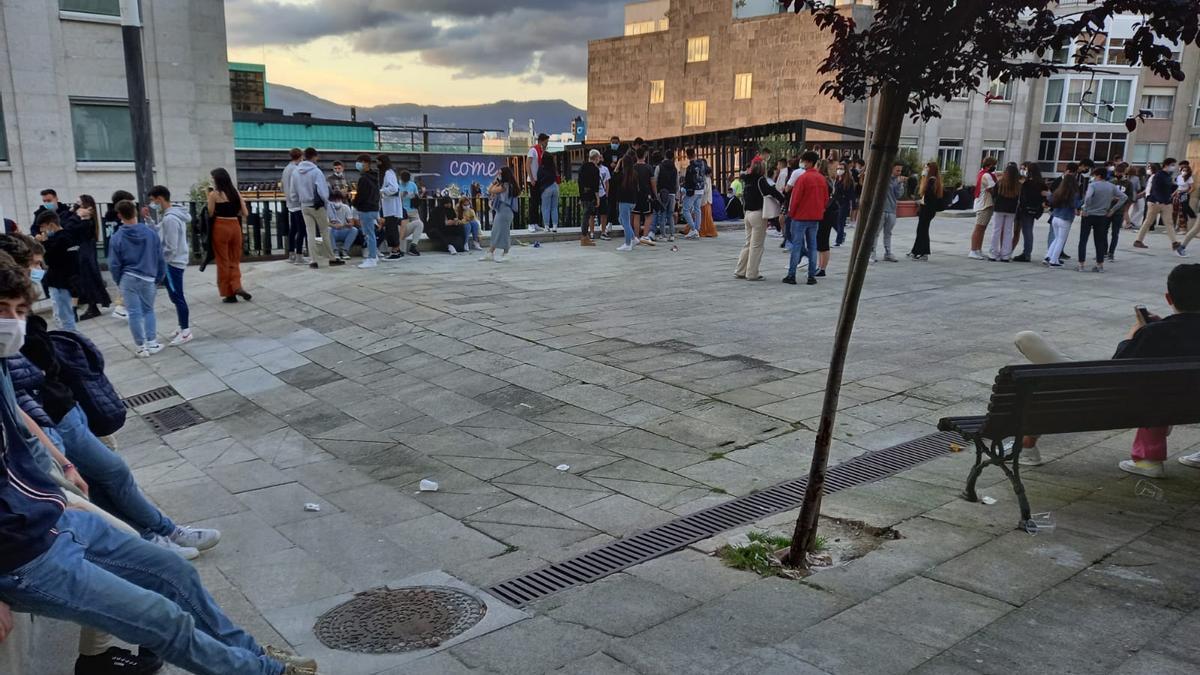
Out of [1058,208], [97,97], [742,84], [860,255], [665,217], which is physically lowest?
[665,217]

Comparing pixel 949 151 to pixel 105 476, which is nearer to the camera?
pixel 105 476

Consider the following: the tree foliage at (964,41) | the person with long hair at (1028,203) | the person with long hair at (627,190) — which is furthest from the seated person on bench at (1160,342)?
the person with long hair at (627,190)

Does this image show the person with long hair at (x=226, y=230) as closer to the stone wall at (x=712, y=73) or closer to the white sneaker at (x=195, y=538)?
the white sneaker at (x=195, y=538)

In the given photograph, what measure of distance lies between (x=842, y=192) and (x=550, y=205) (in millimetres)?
6019

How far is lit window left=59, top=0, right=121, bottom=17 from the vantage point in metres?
19.2

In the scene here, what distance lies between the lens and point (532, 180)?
18312mm

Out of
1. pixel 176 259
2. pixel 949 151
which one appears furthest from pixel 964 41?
pixel 949 151

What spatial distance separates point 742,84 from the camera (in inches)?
2128

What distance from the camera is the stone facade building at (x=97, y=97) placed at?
18859mm

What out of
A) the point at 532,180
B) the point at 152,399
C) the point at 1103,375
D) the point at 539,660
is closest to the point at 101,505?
the point at 539,660

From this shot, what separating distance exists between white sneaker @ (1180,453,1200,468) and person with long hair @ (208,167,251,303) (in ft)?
35.7

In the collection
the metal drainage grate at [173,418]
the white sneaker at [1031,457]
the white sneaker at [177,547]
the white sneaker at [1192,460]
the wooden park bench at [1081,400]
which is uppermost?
the wooden park bench at [1081,400]

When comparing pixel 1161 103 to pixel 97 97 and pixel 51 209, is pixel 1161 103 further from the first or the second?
pixel 51 209

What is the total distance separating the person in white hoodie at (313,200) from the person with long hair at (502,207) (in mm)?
2725
